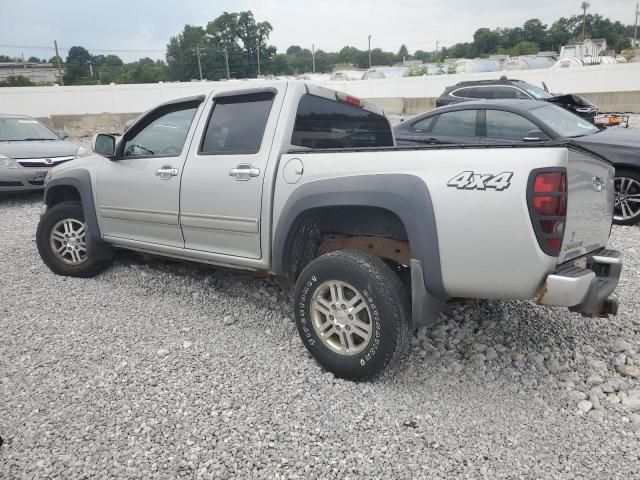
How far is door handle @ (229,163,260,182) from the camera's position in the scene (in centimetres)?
344

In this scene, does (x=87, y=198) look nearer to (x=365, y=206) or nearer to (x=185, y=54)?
(x=365, y=206)

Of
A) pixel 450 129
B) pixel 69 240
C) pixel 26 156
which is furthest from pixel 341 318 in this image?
pixel 26 156

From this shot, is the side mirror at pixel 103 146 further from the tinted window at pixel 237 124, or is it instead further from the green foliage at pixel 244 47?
the green foliage at pixel 244 47

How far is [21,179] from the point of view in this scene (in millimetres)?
8383

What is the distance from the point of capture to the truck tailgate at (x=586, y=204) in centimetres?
261

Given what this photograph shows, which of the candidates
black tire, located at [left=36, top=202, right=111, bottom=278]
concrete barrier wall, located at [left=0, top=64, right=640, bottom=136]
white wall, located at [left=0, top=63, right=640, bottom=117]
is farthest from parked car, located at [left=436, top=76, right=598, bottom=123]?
black tire, located at [left=36, top=202, right=111, bottom=278]

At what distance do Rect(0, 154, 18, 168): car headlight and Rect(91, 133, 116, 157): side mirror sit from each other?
5011 mm

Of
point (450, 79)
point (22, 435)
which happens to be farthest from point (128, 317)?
point (450, 79)

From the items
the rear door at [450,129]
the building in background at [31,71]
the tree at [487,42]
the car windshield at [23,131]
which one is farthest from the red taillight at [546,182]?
the building in background at [31,71]

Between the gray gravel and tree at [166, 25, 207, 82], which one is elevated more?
tree at [166, 25, 207, 82]

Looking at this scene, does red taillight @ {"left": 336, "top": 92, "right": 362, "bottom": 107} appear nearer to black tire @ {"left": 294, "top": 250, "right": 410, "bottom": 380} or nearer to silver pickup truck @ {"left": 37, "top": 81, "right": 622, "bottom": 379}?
silver pickup truck @ {"left": 37, "top": 81, "right": 622, "bottom": 379}

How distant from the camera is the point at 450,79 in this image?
86.8ft

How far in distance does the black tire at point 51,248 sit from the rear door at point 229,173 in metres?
1.48

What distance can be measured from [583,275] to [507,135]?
4.84 metres
